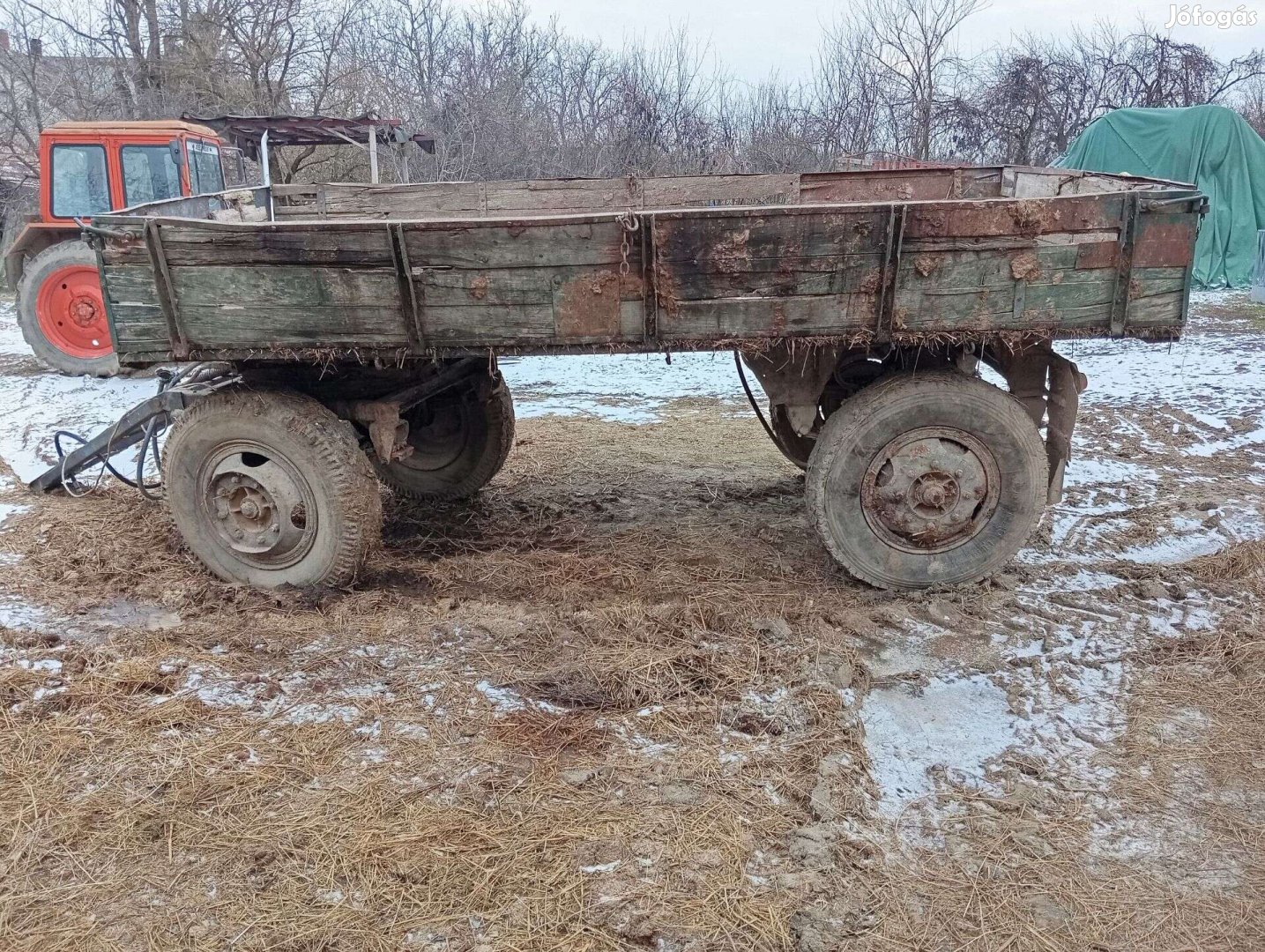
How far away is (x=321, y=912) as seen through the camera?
249cm

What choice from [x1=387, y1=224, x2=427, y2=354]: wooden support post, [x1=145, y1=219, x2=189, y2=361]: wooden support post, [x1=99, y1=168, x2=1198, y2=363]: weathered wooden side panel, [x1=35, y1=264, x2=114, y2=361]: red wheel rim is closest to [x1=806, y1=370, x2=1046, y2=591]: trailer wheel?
[x1=99, y1=168, x2=1198, y2=363]: weathered wooden side panel

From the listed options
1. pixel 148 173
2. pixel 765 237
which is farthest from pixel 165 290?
pixel 148 173

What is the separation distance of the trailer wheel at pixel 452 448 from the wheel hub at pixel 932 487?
243 cm

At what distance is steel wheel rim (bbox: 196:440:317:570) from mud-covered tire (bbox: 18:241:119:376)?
21.3 ft

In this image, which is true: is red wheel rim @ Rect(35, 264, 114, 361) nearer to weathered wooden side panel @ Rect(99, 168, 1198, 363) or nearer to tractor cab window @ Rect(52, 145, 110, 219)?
tractor cab window @ Rect(52, 145, 110, 219)

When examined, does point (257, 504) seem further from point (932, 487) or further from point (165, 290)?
point (932, 487)

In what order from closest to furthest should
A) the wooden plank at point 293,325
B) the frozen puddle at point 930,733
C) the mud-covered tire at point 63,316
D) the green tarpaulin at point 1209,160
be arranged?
the frozen puddle at point 930,733 < the wooden plank at point 293,325 < the mud-covered tire at point 63,316 < the green tarpaulin at point 1209,160

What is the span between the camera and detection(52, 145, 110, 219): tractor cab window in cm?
971

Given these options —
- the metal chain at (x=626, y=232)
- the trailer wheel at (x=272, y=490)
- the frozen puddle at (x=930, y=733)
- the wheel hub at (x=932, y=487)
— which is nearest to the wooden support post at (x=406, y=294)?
the trailer wheel at (x=272, y=490)

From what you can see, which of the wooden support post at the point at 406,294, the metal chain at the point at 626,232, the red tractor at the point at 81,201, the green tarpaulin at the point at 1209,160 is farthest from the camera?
the green tarpaulin at the point at 1209,160

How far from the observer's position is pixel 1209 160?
543 inches

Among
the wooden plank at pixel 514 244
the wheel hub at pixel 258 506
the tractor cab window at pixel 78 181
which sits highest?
the tractor cab window at pixel 78 181

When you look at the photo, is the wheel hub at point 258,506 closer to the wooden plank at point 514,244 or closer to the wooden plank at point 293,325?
the wooden plank at point 293,325

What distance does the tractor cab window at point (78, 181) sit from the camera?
9711 millimetres
